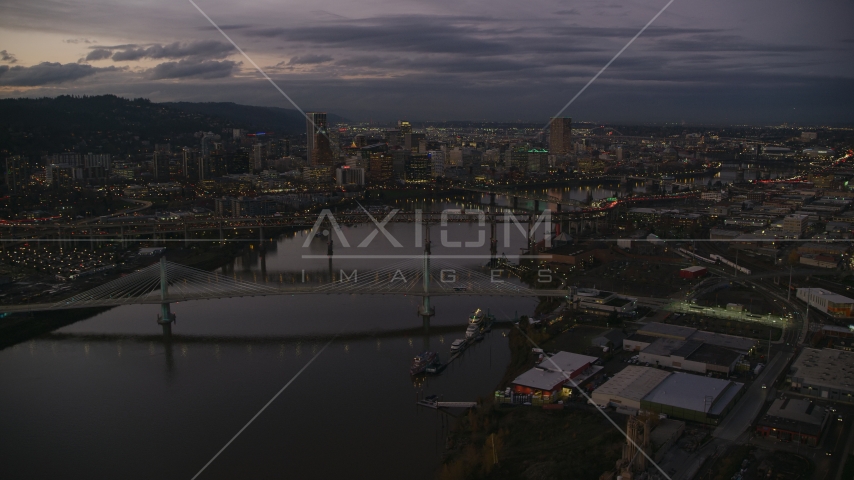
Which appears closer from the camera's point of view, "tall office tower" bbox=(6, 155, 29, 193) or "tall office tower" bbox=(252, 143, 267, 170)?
"tall office tower" bbox=(6, 155, 29, 193)

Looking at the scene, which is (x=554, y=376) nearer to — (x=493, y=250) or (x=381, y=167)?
(x=493, y=250)

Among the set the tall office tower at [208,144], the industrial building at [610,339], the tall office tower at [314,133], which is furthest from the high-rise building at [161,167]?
the industrial building at [610,339]

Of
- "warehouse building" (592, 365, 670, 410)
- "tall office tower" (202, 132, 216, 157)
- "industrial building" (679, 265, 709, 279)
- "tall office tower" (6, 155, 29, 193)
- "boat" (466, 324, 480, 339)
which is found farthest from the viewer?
"tall office tower" (202, 132, 216, 157)

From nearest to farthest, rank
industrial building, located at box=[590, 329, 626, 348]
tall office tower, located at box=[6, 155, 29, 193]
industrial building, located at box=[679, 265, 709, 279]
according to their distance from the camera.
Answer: industrial building, located at box=[590, 329, 626, 348], industrial building, located at box=[679, 265, 709, 279], tall office tower, located at box=[6, 155, 29, 193]

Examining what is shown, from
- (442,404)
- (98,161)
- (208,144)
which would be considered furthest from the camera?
(208,144)

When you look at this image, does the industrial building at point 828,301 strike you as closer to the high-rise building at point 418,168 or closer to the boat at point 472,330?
the boat at point 472,330

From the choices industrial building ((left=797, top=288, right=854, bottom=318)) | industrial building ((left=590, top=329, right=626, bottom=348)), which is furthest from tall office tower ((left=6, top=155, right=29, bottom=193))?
industrial building ((left=797, top=288, right=854, bottom=318))

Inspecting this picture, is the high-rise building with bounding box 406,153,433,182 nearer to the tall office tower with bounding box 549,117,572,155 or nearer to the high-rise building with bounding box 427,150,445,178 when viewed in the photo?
the high-rise building with bounding box 427,150,445,178

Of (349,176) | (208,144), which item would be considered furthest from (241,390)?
(208,144)
